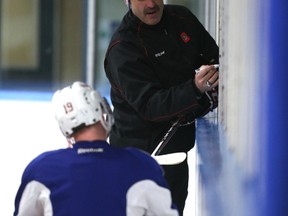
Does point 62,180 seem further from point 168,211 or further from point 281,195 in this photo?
point 281,195

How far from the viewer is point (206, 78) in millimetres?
2545

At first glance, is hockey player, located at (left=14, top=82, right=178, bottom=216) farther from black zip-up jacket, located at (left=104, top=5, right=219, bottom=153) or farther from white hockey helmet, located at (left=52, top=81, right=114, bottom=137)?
black zip-up jacket, located at (left=104, top=5, right=219, bottom=153)

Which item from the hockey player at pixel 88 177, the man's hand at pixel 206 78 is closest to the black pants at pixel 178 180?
the man's hand at pixel 206 78

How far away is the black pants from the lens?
289 centimetres

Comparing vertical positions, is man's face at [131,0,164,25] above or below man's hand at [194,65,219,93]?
above

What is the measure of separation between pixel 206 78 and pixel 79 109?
85cm

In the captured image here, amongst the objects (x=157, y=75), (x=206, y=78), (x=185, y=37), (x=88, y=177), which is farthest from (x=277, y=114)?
(x=185, y=37)

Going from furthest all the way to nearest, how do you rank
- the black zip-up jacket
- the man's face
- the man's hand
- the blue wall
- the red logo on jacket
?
the red logo on jacket → the man's face → the black zip-up jacket → the man's hand → the blue wall

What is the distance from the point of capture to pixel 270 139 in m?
1.08

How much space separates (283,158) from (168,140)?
1778 mm

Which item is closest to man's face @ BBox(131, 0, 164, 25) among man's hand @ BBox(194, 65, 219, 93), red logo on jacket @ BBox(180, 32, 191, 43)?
red logo on jacket @ BBox(180, 32, 191, 43)

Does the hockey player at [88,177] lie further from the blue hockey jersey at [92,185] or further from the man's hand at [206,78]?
the man's hand at [206,78]

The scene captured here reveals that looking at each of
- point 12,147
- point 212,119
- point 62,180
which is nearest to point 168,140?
point 212,119

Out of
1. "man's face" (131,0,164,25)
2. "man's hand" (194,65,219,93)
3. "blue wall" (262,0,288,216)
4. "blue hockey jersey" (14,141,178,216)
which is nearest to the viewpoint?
"blue wall" (262,0,288,216)
